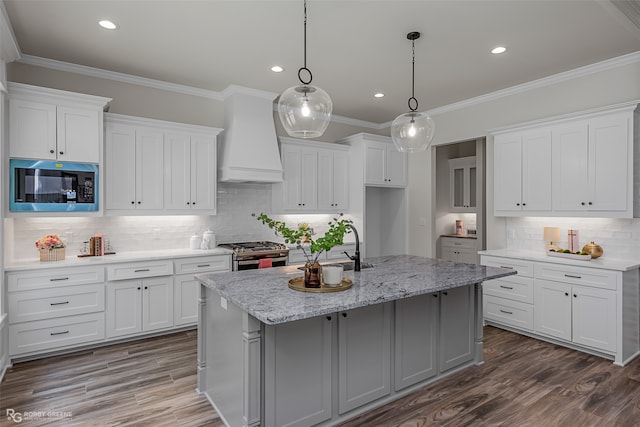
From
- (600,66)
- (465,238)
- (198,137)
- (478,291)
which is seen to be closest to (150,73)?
(198,137)

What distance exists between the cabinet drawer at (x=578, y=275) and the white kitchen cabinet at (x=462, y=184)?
2.90m

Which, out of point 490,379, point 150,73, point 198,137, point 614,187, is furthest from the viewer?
point 198,137

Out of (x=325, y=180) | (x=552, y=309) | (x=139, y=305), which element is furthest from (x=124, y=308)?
(x=552, y=309)

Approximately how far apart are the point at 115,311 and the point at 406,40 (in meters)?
3.96

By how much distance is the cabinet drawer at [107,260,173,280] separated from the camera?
3.78 meters

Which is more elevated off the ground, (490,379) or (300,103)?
(300,103)

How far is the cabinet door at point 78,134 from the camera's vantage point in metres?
3.57

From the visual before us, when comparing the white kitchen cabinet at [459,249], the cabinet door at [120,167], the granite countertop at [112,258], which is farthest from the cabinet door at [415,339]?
the white kitchen cabinet at [459,249]

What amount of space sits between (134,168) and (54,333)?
1.82m

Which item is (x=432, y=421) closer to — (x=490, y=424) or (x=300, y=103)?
(x=490, y=424)

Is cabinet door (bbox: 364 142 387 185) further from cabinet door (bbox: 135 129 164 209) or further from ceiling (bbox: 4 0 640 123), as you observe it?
cabinet door (bbox: 135 129 164 209)

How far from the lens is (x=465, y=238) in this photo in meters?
6.58

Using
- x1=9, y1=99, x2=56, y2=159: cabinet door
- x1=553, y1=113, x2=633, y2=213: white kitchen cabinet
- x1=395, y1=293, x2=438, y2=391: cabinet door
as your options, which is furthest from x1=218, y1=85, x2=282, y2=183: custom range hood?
x1=553, y1=113, x2=633, y2=213: white kitchen cabinet

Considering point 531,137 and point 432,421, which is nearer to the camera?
point 432,421
